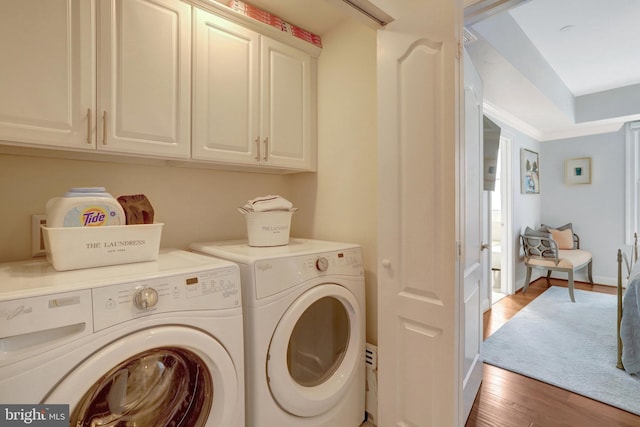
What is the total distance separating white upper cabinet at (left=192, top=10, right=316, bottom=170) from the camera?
1503 millimetres

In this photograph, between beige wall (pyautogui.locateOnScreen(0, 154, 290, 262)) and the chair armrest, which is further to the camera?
the chair armrest

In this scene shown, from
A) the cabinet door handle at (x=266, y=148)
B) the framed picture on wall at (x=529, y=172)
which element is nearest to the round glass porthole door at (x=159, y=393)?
the cabinet door handle at (x=266, y=148)

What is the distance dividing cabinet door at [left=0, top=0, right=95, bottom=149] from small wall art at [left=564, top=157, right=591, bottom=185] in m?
5.73

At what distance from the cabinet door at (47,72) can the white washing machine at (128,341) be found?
20.0 inches

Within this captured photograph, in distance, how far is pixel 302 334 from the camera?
4.91 ft

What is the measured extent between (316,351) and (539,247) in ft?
12.0

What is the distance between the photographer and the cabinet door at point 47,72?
40.4 inches

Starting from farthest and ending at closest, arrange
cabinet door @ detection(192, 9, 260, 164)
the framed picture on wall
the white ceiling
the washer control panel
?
the framed picture on wall, the white ceiling, cabinet door @ detection(192, 9, 260, 164), the washer control panel

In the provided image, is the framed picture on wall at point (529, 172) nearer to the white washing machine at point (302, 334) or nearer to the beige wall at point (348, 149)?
the beige wall at point (348, 149)

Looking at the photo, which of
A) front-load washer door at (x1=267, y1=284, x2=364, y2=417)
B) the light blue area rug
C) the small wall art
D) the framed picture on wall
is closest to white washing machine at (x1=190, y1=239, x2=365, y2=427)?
front-load washer door at (x1=267, y1=284, x2=364, y2=417)

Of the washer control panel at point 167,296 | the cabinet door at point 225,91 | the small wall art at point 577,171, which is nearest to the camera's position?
the washer control panel at point 167,296

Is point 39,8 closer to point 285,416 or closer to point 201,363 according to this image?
point 201,363

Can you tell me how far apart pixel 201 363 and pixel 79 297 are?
43 centimetres

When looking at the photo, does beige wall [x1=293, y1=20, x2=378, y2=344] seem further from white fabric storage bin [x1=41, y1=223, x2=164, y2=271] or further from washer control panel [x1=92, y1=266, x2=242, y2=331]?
white fabric storage bin [x1=41, y1=223, x2=164, y2=271]
